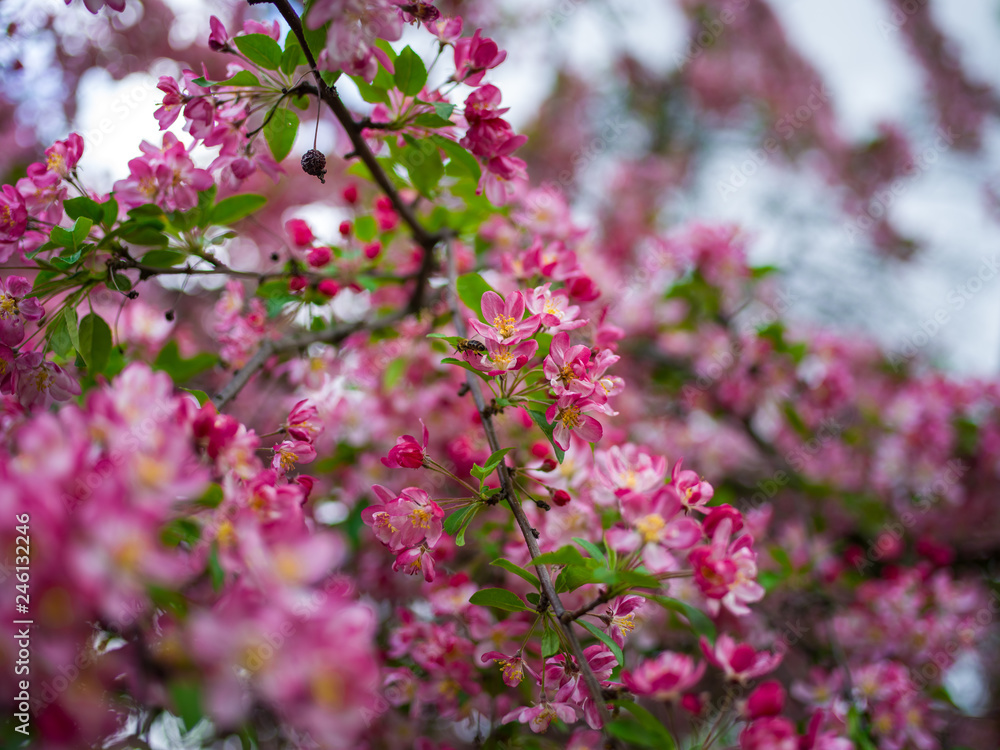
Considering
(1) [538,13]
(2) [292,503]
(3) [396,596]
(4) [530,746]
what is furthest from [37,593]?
(1) [538,13]

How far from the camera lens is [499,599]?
0.94 metres

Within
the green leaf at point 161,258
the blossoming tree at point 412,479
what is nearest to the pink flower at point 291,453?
the blossoming tree at point 412,479

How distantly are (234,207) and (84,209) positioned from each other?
0.86 ft

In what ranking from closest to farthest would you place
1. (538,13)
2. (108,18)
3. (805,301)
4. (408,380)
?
(408,380) → (108,18) → (805,301) → (538,13)

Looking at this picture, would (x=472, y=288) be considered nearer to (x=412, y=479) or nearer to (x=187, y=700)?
(x=187, y=700)

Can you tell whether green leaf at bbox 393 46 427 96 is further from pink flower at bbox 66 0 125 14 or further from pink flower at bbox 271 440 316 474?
pink flower at bbox 271 440 316 474

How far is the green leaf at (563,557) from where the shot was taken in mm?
802

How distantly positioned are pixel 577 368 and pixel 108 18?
275 centimetres

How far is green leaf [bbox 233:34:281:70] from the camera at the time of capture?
97cm

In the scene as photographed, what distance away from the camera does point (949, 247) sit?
4.55 m

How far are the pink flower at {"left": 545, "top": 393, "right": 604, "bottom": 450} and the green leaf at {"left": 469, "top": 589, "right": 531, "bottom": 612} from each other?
256 mm

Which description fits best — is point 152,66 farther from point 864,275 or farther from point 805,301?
point 864,275

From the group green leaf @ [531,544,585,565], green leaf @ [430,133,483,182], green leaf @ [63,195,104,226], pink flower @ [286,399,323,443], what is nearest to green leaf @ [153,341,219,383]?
green leaf @ [63,195,104,226]

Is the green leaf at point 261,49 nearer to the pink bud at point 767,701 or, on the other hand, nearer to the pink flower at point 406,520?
the pink flower at point 406,520
